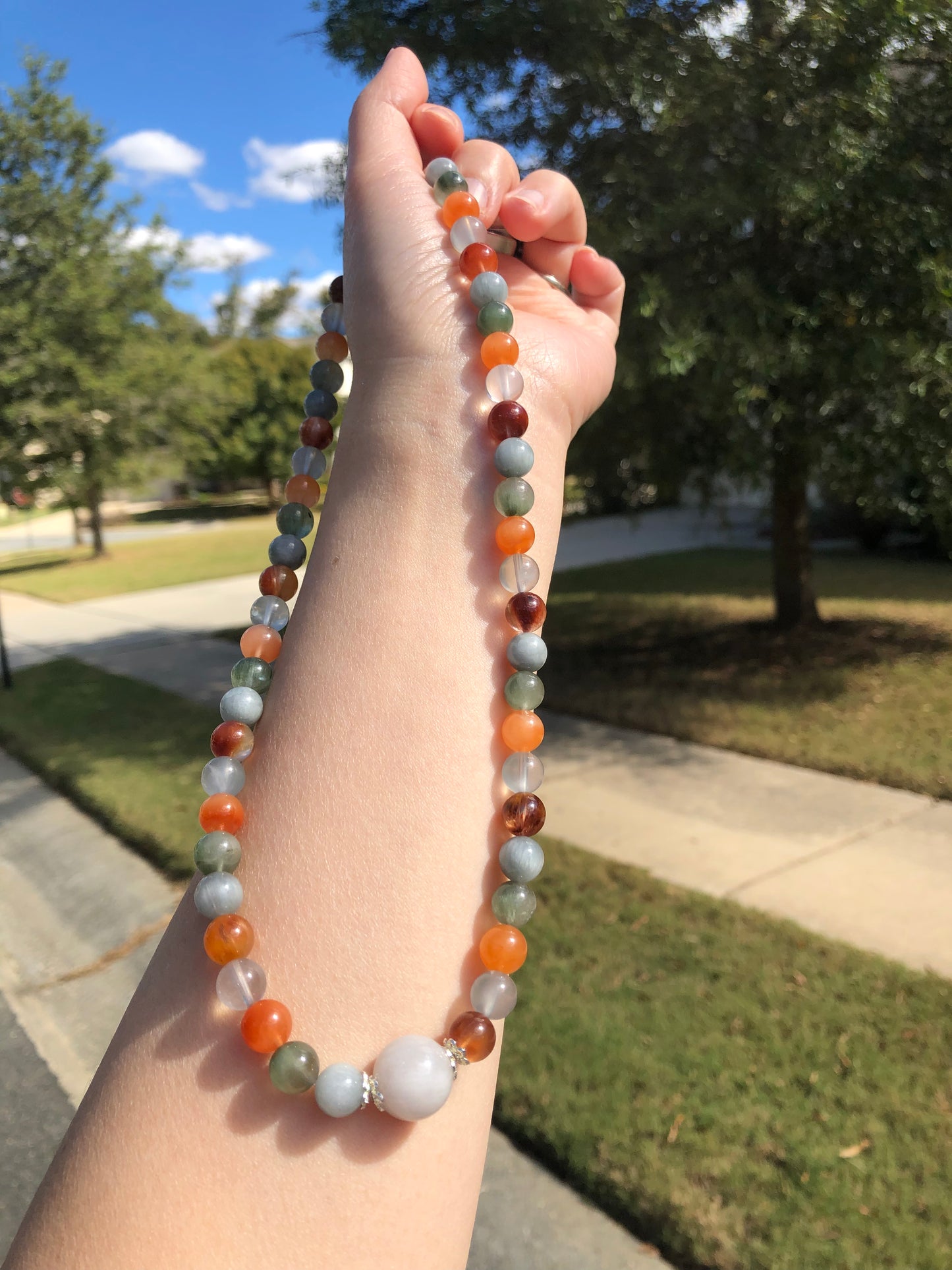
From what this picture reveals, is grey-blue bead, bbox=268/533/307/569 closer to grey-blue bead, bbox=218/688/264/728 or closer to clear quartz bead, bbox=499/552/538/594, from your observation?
grey-blue bead, bbox=218/688/264/728

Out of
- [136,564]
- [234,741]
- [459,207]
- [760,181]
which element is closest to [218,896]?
[234,741]

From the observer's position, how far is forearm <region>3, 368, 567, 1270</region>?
77cm

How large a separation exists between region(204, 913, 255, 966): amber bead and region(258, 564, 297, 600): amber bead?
50 centimetres

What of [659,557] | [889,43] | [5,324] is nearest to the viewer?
[889,43]

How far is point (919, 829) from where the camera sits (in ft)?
14.4

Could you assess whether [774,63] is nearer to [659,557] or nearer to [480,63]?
[480,63]

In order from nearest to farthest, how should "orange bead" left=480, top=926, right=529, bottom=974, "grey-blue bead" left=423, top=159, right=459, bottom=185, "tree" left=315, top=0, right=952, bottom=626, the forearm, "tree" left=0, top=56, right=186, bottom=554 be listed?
the forearm → "orange bead" left=480, top=926, right=529, bottom=974 → "grey-blue bead" left=423, top=159, right=459, bottom=185 → "tree" left=315, top=0, right=952, bottom=626 → "tree" left=0, top=56, right=186, bottom=554

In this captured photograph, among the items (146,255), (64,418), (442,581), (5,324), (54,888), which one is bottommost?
(54,888)

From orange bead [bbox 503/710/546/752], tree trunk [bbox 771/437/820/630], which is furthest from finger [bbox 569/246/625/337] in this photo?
tree trunk [bbox 771/437/820/630]

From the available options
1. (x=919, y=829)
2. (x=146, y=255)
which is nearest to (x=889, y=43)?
(x=919, y=829)

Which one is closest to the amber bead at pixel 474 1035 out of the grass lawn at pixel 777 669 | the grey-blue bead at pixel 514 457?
the grey-blue bead at pixel 514 457

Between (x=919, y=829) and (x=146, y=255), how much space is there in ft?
46.7

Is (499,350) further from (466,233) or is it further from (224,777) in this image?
(224,777)

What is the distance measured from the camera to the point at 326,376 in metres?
1.40
